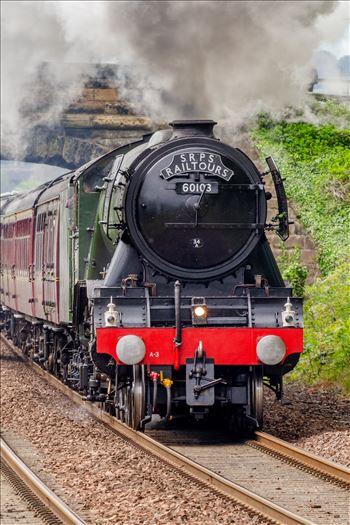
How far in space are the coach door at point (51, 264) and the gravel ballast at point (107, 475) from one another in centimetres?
129

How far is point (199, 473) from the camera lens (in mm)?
8516

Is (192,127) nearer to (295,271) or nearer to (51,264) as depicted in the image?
(51,264)

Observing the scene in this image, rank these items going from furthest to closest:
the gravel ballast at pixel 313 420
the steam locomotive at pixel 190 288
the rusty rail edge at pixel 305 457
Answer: the steam locomotive at pixel 190 288
the gravel ballast at pixel 313 420
the rusty rail edge at pixel 305 457

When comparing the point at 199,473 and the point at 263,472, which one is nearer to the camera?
the point at 199,473

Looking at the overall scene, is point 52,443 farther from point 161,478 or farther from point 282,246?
point 282,246

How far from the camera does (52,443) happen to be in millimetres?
10547

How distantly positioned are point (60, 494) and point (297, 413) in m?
4.27

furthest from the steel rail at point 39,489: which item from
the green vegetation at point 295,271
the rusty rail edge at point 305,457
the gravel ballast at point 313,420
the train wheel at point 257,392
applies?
the green vegetation at point 295,271

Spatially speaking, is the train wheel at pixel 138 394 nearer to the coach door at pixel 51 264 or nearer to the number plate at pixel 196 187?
the number plate at pixel 196 187

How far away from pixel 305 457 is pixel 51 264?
6011 mm

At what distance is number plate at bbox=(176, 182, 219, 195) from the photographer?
10172 millimetres

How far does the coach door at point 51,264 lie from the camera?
533 inches

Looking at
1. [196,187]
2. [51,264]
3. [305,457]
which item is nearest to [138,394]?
[305,457]

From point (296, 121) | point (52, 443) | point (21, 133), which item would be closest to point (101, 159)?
point (52, 443)
